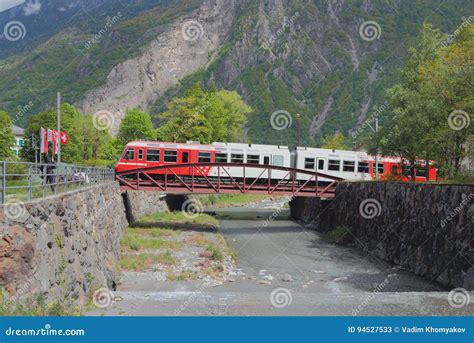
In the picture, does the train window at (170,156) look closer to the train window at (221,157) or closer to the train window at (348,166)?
the train window at (221,157)

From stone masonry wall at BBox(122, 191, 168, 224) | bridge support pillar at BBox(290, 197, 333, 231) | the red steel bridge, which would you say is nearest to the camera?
the red steel bridge

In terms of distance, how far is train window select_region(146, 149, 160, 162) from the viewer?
35.0 m

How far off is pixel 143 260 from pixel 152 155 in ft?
45.9

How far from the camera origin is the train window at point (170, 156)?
35.3m

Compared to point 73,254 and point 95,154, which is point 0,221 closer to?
point 73,254

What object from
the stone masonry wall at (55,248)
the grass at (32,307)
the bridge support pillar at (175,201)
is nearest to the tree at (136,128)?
the bridge support pillar at (175,201)

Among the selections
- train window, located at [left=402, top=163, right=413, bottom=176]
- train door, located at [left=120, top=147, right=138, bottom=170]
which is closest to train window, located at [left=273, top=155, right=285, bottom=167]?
train window, located at [left=402, top=163, right=413, bottom=176]

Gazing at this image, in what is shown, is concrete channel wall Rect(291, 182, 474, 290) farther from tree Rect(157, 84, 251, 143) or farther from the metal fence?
tree Rect(157, 84, 251, 143)

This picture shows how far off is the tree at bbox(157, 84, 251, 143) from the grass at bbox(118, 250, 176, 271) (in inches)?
1434

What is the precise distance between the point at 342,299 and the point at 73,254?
23.9ft

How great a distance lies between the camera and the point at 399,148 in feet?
96.2

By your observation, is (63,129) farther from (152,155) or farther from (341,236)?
(341,236)

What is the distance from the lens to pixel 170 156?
116 ft

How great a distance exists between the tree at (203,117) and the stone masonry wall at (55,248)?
4213 cm
